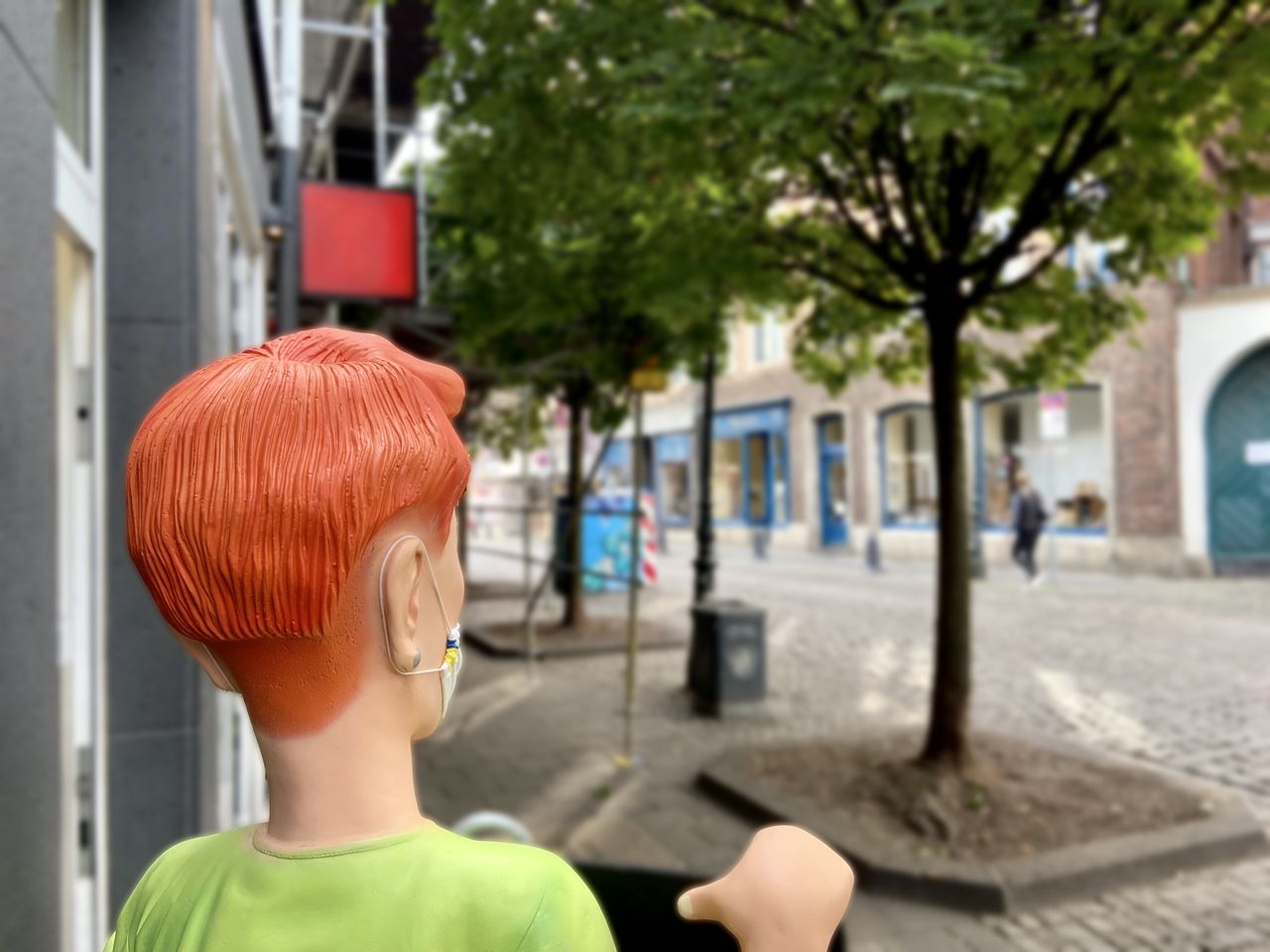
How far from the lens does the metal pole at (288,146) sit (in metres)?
5.70

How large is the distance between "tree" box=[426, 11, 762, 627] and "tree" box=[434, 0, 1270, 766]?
Result: 220 millimetres

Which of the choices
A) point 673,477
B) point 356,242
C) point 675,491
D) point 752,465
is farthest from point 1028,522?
point 675,491

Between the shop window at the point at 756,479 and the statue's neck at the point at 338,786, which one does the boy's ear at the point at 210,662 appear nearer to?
the statue's neck at the point at 338,786

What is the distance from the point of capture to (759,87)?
382 cm

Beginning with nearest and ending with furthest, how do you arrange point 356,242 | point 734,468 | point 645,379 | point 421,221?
point 645,379 → point 356,242 → point 421,221 → point 734,468

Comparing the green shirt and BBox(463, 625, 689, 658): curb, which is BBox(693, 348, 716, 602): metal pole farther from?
the green shirt

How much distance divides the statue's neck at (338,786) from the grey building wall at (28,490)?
796 millimetres

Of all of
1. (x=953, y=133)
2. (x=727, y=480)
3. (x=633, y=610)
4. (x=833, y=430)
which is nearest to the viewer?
(x=953, y=133)

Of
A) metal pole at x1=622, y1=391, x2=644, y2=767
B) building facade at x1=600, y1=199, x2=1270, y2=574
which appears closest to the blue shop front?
building facade at x1=600, y1=199, x2=1270, y2=574

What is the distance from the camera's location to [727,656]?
7.51 meters

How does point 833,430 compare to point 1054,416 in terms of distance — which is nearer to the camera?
point 1054,416

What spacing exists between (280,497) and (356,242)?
22.3 ft

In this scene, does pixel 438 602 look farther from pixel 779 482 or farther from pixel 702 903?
pixel 779 482

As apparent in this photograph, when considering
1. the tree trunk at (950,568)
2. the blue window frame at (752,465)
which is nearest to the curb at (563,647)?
the tree trunk at (950,568)
